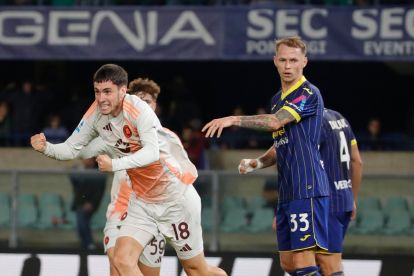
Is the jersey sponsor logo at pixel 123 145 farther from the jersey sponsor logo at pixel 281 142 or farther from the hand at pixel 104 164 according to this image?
the jersey sponsor logo at pixel 281 142

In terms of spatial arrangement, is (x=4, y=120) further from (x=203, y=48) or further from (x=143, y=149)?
(x=143, y=149)

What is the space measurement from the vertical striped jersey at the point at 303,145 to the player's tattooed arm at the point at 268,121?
9 cm

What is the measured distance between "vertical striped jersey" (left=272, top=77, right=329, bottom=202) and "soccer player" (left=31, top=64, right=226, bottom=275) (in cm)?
85

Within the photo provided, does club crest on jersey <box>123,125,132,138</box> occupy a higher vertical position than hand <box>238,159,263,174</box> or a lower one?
higher

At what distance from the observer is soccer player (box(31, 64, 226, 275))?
8312 millimetres

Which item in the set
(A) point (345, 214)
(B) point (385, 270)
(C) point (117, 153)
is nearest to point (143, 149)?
(C) point (117, 153)

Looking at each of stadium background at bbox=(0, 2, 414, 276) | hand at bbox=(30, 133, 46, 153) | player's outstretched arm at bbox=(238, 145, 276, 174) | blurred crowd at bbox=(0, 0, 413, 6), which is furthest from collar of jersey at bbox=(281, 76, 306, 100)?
blurred crowd at bbox=(0, 0, 413, 6)

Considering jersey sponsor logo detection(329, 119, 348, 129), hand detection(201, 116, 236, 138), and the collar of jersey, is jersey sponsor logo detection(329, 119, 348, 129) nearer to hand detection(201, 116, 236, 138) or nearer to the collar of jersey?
the collar of jersey

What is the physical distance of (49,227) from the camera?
13242 millimetres

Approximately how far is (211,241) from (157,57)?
3633mm

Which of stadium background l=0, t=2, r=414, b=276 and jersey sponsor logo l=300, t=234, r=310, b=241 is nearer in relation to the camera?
jersey sponsor logo l=300, t=234, r=310, b=241

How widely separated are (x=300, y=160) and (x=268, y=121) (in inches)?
15.6

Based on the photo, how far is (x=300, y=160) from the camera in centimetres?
834

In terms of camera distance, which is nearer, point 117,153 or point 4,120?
point 117,153
